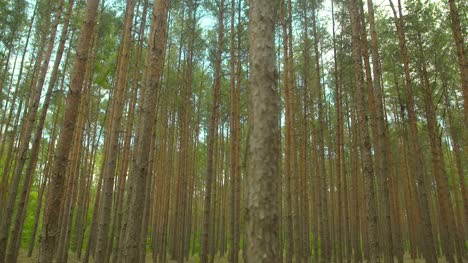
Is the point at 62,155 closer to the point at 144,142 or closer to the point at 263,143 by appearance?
the point at 144,142

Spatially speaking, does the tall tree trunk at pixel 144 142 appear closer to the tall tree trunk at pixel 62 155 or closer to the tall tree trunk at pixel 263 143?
the tall tree trunk at pixel 62 155

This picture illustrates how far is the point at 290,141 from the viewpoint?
8.20 m

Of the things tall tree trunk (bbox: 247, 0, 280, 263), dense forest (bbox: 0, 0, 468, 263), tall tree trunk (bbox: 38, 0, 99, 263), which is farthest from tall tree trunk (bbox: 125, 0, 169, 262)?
tall tree trunk (bbox: 247, 0, 280, 263)

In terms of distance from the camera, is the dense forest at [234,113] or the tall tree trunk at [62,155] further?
the tall tree trunk at [62,155]

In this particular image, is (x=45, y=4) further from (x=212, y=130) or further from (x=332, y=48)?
(x=332, y=48)

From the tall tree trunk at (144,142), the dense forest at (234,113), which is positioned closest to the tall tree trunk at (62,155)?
the dense forest at (234,113)

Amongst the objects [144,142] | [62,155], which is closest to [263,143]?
[144,142]

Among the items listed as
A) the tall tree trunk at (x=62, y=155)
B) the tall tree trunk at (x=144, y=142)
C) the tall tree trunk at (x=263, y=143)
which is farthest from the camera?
the tall tree trunk at (x=144, y=142)

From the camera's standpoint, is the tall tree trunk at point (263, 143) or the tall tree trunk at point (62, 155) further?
the tall tree trunk at point (62, 155)

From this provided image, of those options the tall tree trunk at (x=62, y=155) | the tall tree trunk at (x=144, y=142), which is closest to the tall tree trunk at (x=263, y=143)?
the tall tree trunk at (x=144, y=142)

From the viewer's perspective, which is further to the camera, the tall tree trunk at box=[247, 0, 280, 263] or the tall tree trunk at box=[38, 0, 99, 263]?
the tall tree trunk at box=[38, 0, 99, 263]

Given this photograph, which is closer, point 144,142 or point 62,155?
point 62,155

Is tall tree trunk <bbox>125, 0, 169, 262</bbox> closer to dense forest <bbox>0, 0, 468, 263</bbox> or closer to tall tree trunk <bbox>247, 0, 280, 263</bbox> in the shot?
dense forest <bbox>0, 0, 468, 263</bbox>

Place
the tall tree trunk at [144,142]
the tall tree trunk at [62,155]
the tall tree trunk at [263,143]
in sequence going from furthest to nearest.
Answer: the tall tree trunk at [144,142] < the tall tree trunk at [62,155] < the tall tree trunk at [263,143]
